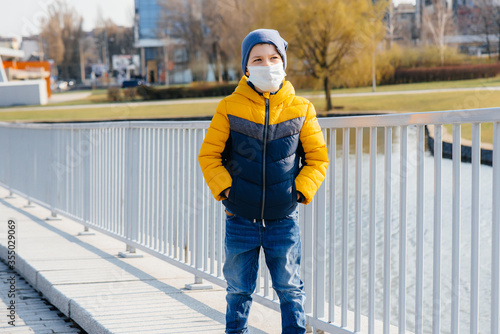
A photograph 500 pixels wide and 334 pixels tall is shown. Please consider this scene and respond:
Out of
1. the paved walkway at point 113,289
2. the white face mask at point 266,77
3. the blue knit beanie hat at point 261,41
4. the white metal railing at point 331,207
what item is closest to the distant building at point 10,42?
the white metal railing at point 331,207

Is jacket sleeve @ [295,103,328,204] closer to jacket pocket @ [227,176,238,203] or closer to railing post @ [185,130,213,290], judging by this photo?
jacket pocket @ [227,176,238,203]

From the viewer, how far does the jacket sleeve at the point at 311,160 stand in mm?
3064

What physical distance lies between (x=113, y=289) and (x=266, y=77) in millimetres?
2623

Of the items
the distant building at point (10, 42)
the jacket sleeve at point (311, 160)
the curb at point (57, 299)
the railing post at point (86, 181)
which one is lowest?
the curb at point (57, 299)

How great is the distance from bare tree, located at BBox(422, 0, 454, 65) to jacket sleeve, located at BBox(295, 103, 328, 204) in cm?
7317

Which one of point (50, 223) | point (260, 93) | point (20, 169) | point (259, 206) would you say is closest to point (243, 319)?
point (259, 206)

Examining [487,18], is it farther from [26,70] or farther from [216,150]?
[216,150]

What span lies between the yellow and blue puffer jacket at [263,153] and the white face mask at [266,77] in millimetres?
40

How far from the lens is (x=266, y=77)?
306cm

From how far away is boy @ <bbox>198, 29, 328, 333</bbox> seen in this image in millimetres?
3051

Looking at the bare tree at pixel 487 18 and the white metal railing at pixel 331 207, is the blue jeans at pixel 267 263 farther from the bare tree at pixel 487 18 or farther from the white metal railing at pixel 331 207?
the bare tree at pixel 487 18

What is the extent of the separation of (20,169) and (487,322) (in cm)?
732

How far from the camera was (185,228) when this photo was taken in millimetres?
5227

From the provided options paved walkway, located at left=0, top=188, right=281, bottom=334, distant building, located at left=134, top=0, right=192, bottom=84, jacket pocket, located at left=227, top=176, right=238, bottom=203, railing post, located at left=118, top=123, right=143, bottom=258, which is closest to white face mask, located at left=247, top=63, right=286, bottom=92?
jacket pocket, located at left=227, top=176, right=238, bottom=203
